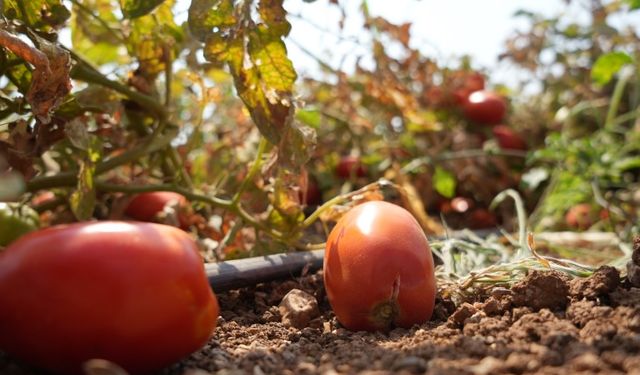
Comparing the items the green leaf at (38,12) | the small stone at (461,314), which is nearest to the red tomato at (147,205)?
the green leaf at (38,12)

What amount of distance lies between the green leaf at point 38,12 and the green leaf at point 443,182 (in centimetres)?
167

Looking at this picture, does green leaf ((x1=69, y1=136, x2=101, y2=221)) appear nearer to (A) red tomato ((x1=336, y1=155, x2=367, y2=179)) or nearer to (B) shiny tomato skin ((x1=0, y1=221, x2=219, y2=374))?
(B) shiny tomato skin ((x1=0, y1=221, x2=219, y2=374))

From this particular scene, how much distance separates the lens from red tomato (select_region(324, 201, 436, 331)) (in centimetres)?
124

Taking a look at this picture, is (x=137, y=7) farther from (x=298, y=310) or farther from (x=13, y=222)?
(x=298, y=310)

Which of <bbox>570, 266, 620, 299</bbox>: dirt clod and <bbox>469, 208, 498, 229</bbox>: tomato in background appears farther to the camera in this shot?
<bbox>469, 208, 498, 229</bbox>: tomato in background

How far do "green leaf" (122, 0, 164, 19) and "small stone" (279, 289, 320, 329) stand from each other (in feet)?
2.49

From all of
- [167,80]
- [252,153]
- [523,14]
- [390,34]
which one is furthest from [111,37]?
[523,14]

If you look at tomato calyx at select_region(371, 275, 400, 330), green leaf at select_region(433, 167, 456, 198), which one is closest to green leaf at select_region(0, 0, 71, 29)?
tomato calyx at select_region(371, 275, 400, 330)

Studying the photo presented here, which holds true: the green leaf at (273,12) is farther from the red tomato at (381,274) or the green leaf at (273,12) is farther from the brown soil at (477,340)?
the brown soil at (477,340)

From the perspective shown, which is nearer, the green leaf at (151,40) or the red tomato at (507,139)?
the green leaf at (151,40)

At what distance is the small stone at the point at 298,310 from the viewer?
138 centimetres

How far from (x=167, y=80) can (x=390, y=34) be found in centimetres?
91

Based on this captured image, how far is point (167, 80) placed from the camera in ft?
6.22

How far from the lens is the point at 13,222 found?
157 centimetres
